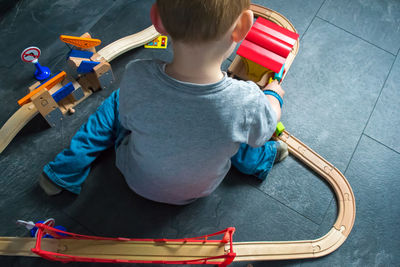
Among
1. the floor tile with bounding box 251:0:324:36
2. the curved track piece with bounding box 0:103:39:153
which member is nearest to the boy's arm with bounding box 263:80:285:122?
the floor tile with bounding box 251:0:324:36

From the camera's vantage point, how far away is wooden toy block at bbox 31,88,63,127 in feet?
3.20

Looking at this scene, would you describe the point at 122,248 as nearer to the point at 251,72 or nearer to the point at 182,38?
the point at 182,38

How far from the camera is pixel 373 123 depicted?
1.26 meters

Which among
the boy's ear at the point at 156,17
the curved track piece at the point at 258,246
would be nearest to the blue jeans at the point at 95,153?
the curved track piece at the point at 258,246

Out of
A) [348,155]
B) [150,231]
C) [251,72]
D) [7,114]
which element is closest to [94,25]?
[7,114]

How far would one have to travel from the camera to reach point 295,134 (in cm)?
121

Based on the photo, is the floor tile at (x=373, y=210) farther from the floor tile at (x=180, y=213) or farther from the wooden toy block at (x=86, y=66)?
the wooden toy block at (x=86, y=66)

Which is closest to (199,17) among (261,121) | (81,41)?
(261,121)

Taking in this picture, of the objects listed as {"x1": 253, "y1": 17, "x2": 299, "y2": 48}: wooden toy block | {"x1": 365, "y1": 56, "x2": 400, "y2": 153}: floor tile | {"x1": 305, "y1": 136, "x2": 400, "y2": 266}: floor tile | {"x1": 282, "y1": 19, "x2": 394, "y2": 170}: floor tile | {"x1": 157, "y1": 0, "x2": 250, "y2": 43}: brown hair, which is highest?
{"x1": 157, "y1": 0, "x2": 250, "y2": 43}: brown hair

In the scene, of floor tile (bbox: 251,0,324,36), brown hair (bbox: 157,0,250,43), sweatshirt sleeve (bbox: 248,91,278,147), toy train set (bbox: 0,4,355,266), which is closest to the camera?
brown hair (bbox: 157,0,250,43)

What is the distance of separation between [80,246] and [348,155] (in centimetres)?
102

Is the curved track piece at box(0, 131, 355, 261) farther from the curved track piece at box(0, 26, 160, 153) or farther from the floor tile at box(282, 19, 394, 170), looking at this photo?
the curved track piece at box(0, 26, 160, 153)

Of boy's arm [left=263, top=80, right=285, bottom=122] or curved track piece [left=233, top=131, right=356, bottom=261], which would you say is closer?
boy's arm [left=263, top=80, right=285, bottom=122]

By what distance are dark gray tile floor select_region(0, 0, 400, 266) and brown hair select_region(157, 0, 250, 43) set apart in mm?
691
